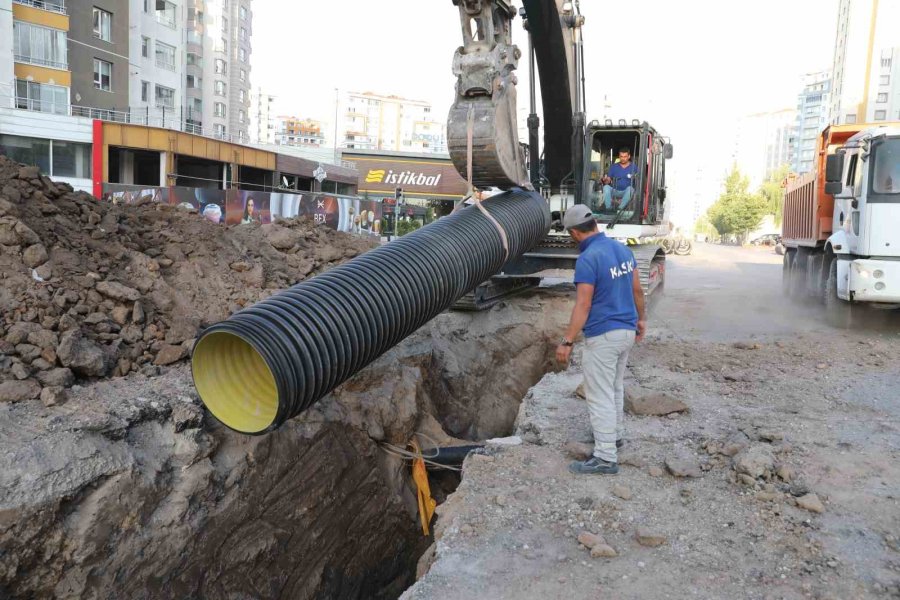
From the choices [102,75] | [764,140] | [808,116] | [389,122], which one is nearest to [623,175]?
[102,75]

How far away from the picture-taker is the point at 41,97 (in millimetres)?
28906

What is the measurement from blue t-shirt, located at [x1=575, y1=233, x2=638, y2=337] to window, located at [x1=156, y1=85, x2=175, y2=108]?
3821 centimetres

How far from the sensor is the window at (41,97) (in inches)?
1111

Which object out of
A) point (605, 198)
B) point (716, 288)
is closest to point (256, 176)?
point (716, 288)

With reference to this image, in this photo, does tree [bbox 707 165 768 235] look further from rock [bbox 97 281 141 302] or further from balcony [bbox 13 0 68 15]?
rock [bbox 97 281 141 302]

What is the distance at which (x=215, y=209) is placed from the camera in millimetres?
18547

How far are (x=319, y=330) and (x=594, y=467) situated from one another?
1904 millimetres

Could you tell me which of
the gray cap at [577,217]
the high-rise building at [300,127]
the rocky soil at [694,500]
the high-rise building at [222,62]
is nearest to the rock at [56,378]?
the rocky soil at [694,500]

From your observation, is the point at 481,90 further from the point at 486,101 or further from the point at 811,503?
the point at 811,503

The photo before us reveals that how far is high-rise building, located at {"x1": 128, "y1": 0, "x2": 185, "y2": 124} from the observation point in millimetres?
34562

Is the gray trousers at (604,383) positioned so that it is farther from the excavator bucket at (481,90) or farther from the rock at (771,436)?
the excavator bucket at (481,90)

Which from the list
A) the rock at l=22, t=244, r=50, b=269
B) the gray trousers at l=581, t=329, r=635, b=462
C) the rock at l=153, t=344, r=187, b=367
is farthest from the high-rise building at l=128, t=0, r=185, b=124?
the gray trousers at l=581, t=329, r=635, b=462

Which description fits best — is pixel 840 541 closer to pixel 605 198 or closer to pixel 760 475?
pixel 760 475

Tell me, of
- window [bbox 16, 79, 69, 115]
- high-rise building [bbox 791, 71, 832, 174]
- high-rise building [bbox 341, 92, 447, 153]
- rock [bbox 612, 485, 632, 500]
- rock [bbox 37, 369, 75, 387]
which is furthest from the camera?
high-rise building [bbox 341, 92, 447, 153]
